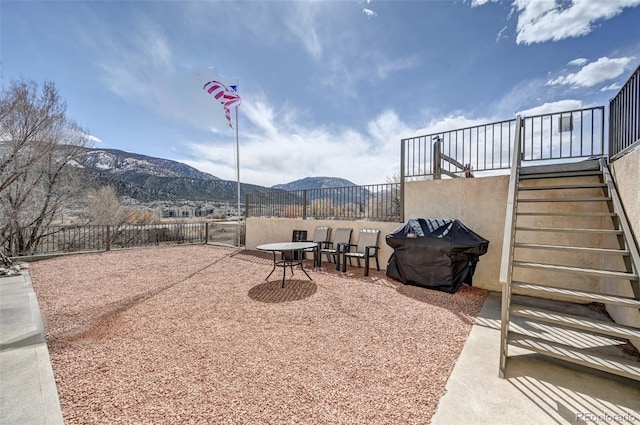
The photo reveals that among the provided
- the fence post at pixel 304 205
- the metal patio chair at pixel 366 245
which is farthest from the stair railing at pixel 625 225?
the fence post at pixel 304 205

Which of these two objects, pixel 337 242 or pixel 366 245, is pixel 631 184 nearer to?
pixel 366 245

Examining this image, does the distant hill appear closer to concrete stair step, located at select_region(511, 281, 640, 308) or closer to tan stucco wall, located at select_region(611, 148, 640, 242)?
tan stucco wall, located at select_region(611, 148, 640, 242)

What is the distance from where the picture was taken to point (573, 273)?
2.67 metres

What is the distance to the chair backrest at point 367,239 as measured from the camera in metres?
5.93

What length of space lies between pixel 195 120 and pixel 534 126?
11.5 metres

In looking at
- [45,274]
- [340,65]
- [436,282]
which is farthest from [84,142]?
[436,282]

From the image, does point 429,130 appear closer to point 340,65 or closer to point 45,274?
point 340,65

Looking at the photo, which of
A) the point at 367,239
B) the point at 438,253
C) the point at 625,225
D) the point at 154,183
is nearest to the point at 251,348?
the point at 438,253

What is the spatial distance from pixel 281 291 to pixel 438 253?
114 inches

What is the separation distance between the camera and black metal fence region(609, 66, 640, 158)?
285 centimetres

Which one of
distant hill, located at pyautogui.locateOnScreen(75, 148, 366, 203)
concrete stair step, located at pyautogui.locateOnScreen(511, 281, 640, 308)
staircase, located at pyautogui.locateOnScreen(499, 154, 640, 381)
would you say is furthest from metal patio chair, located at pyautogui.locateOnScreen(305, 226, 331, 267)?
distant hill, located at pyautogui.locateOnScreen(75, 148, 366, 203)

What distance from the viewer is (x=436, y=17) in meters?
5.89

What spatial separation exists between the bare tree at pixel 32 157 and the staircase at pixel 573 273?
33.1 feet

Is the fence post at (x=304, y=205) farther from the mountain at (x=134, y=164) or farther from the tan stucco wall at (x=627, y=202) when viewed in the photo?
the mountain at (x=134, y=164)
